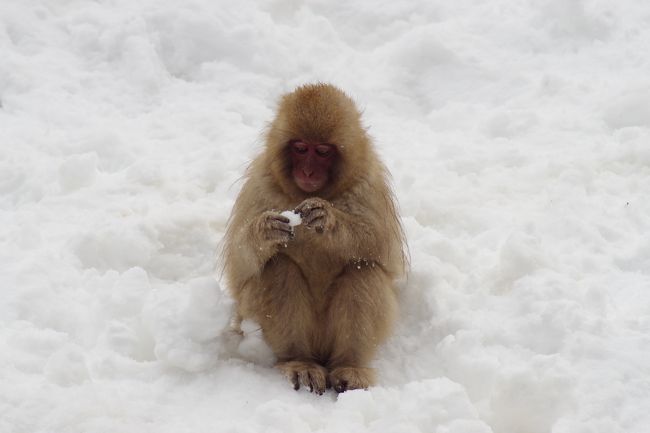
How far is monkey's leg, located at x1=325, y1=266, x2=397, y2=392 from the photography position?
14.8 feet

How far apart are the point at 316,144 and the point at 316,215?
429 mm

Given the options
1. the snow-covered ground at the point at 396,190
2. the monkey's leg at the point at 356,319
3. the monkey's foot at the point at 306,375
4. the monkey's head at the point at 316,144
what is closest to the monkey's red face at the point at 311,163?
the monkey's head at the point at 316,144

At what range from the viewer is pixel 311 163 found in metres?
4.49

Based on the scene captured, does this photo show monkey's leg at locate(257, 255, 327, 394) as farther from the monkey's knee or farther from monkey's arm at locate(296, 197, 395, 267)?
monkey's arm at locate(296, 197, 395, 267)

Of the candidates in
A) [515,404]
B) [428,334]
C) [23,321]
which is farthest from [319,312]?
[23,321]

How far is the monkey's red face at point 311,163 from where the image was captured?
14.8 feet

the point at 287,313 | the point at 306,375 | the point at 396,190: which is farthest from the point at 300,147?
the point at 396,190

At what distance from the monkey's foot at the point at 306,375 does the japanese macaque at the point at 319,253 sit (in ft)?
0.04

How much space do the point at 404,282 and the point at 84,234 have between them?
6.61 feet

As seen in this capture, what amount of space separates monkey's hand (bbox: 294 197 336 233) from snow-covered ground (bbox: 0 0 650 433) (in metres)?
0.61

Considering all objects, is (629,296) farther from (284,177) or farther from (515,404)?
(284,177)

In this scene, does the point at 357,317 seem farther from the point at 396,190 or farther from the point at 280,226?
the point at 396,190

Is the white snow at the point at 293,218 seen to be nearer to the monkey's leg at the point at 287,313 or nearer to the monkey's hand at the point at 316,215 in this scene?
the monkey's hand at the point at 316,215

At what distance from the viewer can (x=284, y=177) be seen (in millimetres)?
4672
